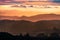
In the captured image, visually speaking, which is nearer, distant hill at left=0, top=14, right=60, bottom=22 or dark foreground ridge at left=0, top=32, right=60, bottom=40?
distant hill at left=0, top=14, right=60, bottom=22

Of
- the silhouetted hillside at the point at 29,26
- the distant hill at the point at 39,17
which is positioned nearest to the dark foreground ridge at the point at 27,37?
the silhouetted hillside at the point at 29,26

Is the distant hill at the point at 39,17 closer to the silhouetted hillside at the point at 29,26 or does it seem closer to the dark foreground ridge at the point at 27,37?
the silhouetted hillside at the point at 29,26

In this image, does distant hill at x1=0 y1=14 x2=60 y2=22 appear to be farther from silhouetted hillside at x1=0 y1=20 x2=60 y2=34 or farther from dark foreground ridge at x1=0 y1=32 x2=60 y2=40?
dark foreground ridge at x1=0 y1=32 x2=60 y2=40

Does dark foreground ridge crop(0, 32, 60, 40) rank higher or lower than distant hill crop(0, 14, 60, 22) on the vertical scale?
lower

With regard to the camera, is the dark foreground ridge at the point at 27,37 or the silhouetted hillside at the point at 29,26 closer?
the silhouetted hillside at the point at 29,26

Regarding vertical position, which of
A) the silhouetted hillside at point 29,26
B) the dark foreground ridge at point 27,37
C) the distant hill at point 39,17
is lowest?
the dark foreground ridge at point 27,37

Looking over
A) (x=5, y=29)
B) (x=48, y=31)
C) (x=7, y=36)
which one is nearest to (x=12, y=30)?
(x=5, y=29)

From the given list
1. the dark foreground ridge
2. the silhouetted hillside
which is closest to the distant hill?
the silhouetted hillside

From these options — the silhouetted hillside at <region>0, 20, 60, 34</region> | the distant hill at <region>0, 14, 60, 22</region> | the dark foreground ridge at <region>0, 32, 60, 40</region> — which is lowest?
the dark foreground ridge at <region>0, 32, 60, 40</region>

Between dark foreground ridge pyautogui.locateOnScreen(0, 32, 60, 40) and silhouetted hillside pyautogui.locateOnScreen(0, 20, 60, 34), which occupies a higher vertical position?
silhouetted hillside pyautogui.locateOnScreen(0, 20, 60, 34)

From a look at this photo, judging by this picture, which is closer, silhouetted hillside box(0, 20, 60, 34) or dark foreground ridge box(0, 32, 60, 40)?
silhouetted hillside box(0, 20, 60, 34)

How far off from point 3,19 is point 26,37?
264 millimetres

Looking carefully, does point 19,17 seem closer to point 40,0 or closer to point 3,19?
point 3,19

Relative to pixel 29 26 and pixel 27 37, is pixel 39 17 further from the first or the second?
pixel 27 37
